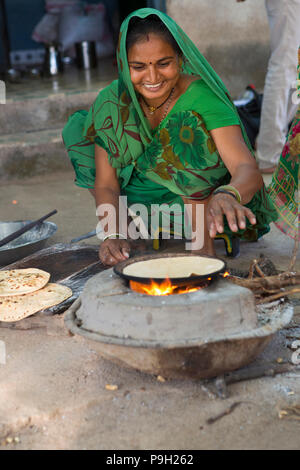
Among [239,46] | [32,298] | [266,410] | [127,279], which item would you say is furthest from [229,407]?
[239,46]

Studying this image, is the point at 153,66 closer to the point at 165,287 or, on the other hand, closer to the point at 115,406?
the point at 165,287

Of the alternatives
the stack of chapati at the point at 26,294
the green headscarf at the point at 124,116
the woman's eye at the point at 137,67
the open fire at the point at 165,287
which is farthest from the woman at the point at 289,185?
the stack of chapati at the point at 26,294

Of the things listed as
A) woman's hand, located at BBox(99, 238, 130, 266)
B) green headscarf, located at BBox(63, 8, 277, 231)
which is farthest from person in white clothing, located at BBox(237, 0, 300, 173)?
woman's hand, located at BBox(99, 238, 130, 266)

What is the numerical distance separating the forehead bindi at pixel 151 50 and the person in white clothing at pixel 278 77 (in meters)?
2.12

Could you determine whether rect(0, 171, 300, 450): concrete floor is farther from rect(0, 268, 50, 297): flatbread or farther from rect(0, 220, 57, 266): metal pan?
rect(0, 220, 57, 266): metal pan

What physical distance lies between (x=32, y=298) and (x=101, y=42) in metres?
6.25

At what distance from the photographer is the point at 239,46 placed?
5.63 m

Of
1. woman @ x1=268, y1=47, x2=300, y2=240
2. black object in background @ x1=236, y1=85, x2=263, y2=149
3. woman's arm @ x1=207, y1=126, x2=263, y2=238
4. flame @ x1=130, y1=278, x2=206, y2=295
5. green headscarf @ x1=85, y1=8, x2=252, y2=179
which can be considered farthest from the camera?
black object in background @ x1=236, y1=85, x2=263, y2=149

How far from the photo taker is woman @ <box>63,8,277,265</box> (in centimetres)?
231

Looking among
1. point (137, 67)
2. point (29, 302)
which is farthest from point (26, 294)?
point (137, 67)

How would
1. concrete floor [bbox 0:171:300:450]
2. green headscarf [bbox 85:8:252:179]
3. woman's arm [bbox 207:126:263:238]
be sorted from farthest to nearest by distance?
green headscarf [bbox 85:8:252:179] → woman's arm [bbox 207:126:263:238] → concrete floor [bbox 0:171:300:450]
